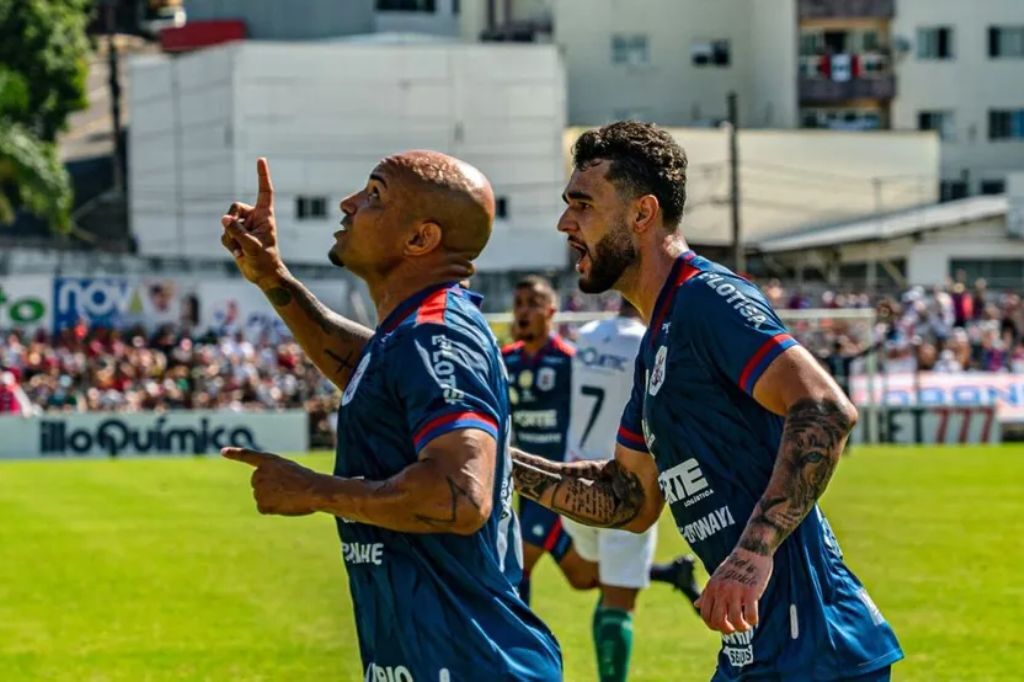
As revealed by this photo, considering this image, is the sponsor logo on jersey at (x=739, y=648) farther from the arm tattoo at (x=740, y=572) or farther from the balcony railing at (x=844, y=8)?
the balcony railing at (x=844, y=8)

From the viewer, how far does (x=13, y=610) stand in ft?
54.3

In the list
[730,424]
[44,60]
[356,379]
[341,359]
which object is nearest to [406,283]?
[356,379]

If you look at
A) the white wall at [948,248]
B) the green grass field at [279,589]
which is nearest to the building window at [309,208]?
the white wall at [948,248]

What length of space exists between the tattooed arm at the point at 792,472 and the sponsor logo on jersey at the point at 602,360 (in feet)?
24.0

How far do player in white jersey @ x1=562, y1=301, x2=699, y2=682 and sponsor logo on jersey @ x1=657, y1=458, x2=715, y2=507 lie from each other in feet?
19.9

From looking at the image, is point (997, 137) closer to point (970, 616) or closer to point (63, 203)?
point (63, 203)

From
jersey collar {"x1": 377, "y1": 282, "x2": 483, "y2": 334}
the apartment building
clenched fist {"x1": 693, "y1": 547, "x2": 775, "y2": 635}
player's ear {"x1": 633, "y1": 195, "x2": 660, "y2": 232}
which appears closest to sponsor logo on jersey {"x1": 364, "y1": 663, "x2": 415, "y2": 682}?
clenched fist {"x1": 693, "y1": 547, "x2": 775, "y2": 635}

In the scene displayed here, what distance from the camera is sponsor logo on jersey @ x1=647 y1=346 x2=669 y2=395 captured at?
19.1 ft

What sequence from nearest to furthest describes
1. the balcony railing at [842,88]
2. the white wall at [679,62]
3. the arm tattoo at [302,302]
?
the arm tattoo at [302,302]
the white wall at [679,62]
the balcony railing at [842,88]

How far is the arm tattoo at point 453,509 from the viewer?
5.02 meters

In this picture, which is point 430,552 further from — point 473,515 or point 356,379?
point 356,379

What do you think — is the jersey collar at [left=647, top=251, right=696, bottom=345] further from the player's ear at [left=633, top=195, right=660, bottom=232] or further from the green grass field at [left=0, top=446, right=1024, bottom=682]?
the green grass field at [left=0, top=446, right=1024, bottom=682]

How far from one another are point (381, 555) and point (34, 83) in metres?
73.4

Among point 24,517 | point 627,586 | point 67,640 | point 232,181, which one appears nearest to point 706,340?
point 627,586
